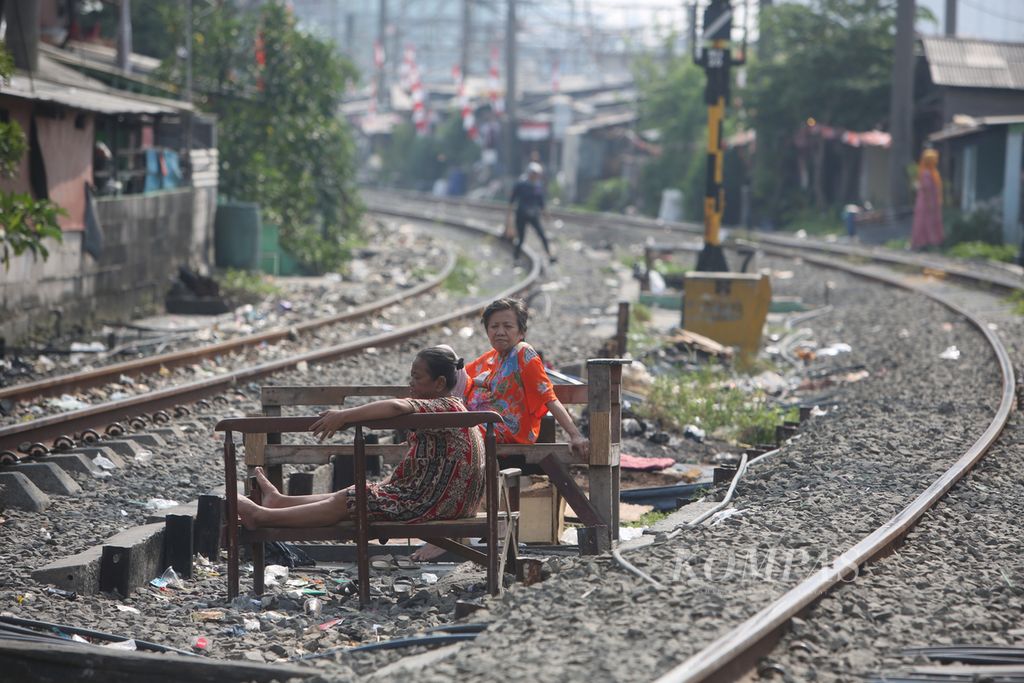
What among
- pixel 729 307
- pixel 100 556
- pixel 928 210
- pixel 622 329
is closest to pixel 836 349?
pixel 729 307

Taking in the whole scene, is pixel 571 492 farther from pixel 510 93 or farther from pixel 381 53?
pixel 381 53

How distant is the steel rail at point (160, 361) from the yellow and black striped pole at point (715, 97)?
4253mm

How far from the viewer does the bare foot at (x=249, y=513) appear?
593cm

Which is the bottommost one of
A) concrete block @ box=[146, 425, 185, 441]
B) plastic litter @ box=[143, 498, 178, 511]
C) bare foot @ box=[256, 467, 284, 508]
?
plastic litter @ box=[143, 498, 178, 511]

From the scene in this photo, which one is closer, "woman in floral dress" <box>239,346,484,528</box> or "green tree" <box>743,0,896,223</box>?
"woman in floral dress" <box>239,346,484,528</box>

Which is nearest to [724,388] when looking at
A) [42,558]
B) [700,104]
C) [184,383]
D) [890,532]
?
[184,383]

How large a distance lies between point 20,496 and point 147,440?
1572mm

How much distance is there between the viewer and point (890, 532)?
235 inches

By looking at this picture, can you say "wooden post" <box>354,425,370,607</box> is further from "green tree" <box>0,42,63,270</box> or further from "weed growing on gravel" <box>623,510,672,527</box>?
"green tree" <box>0,42,63,270</box>

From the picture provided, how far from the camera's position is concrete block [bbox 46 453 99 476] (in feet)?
26.1

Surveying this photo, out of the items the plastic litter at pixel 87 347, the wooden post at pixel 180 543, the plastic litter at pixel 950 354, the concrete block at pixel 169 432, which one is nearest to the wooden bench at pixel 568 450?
the wooden post at pixel 180 543

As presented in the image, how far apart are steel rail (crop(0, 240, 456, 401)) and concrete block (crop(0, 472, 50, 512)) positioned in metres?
2.62

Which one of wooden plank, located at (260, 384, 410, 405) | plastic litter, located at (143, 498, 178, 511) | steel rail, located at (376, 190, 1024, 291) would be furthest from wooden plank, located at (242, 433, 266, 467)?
steel rail, located at (376, 190, 1024, 291)

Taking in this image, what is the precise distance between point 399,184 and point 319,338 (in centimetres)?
4794
